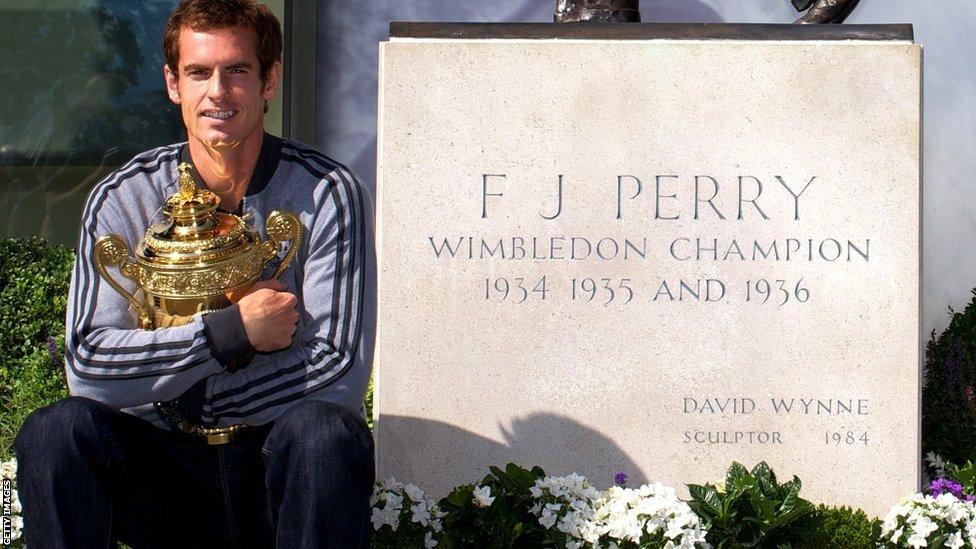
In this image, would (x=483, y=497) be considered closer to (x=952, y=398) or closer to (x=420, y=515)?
(x=420, y=515)

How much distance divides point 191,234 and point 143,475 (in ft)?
1.56

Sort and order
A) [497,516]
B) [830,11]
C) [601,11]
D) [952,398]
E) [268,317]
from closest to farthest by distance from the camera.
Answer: [268,317]
[497,516]
[601,11]
[830,11]
[952,398]

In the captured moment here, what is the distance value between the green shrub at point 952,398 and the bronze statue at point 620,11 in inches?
52.0

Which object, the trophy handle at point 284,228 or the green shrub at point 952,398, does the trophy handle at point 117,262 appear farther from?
the green shrub at point 952,398

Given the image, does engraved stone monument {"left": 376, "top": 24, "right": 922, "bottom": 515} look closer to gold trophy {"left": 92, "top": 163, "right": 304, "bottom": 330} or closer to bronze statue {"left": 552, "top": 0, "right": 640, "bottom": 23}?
bronze statue {"left": 552, "top": 0, "right": 640, "bottom": 23}

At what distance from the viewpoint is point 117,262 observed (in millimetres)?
2742

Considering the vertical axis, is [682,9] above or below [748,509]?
above

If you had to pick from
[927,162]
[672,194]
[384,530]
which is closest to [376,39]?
[927,162]

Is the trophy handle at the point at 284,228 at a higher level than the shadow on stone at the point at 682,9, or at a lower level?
lower

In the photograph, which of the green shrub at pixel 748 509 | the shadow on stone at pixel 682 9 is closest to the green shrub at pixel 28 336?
the green shrub at pixel 748 509

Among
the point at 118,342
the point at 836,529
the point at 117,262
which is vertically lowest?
the point at 836,529

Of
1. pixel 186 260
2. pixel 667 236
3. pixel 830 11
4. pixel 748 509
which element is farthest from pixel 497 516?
pixel 830 11

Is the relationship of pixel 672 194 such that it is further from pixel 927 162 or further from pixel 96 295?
pixel 927 162

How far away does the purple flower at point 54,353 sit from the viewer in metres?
4.43
